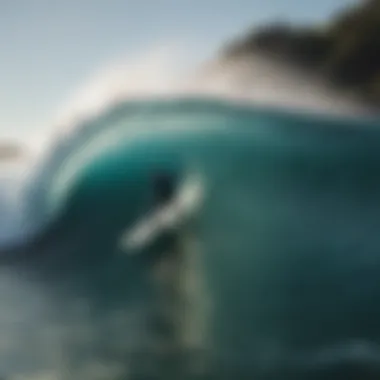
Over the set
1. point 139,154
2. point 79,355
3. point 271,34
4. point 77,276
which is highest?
point 271,34

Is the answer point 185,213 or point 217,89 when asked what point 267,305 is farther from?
point 217,89

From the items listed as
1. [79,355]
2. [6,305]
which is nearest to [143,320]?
[79,355]

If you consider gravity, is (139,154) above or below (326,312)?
above
